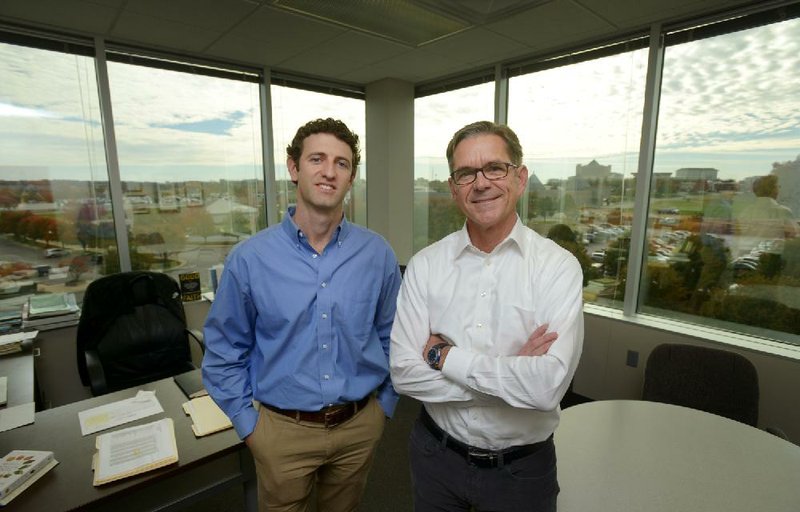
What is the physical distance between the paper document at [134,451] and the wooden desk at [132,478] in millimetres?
25

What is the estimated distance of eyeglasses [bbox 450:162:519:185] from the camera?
1.20 metres

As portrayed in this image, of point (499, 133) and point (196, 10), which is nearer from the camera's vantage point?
point (499, 133)

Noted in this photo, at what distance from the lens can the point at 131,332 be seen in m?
2.54

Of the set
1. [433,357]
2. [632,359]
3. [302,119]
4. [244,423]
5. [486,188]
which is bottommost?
[632,359]

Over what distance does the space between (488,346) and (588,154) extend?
2.79 m

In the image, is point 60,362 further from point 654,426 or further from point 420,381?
point 654,426

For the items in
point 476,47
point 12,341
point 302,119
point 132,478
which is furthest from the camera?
point 302,119

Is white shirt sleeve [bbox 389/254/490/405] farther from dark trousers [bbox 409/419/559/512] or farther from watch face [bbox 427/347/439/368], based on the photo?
dark trousers [bbox 409/419/559/512]

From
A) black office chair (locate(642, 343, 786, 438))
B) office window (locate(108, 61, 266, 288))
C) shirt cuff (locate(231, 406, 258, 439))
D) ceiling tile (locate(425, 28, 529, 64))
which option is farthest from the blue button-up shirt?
office window (locate(108, 61, 266, 288))

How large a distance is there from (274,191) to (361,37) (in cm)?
172

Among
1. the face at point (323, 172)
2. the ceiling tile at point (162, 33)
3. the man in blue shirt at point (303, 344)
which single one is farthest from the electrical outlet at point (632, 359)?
the ceiling tile at point (162, 33)

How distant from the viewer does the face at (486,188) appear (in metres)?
1.19

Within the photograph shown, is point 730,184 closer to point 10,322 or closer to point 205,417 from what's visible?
point 205,417

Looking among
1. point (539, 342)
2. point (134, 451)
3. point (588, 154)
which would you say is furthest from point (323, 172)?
point (588, 154)
